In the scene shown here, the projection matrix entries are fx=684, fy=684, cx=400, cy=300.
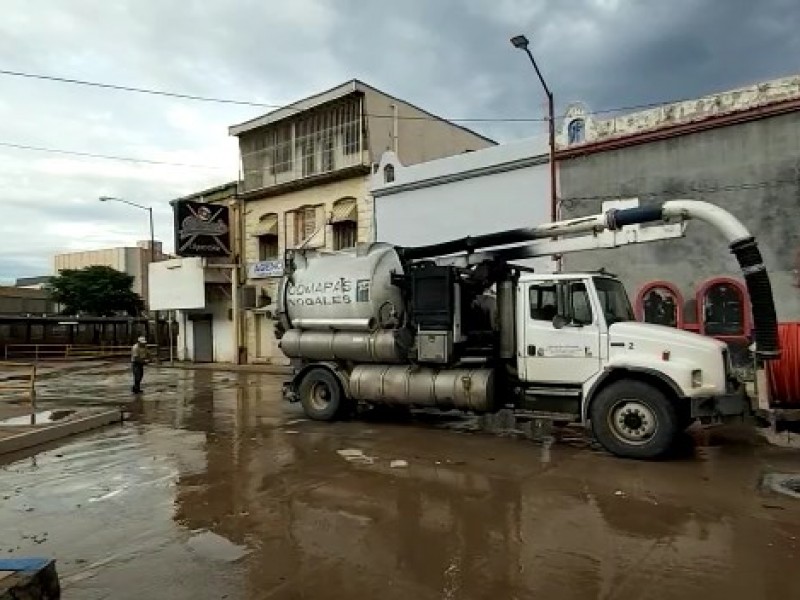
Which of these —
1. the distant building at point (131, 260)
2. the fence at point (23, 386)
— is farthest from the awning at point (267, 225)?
the distant building at point (131, 260)

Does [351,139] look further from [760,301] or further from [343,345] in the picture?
[760,301]

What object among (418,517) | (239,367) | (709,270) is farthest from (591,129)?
(239,367)

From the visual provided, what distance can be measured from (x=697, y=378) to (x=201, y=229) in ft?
87.3

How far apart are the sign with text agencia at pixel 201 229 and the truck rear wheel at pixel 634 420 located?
2538cm

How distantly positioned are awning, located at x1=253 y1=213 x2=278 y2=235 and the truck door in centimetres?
2227

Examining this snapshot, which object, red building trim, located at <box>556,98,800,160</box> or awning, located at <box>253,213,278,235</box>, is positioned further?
awning, located at <box>253,213,278,235</box>

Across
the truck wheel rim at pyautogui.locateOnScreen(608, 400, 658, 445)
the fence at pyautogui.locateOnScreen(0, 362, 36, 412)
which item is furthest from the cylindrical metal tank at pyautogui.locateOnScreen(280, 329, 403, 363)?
the fence at pyautogui.locateOnScreen(0, 362, 36, 412)

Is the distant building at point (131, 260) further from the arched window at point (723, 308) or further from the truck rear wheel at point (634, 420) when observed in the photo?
the truck rear wheel at point (634, 420)

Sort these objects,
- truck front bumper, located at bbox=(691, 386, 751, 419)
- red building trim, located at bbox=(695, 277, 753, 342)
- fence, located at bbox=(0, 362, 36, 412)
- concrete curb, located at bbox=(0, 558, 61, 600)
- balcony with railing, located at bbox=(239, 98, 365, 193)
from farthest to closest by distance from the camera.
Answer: balcony with railing, located at bbox=(239, 98, 365, 193), red building trim, located at bbox=(695, 277, 753, 342), fence, located at bbox=(0, 362, 36, 412), truck front bumper, located at bbox=(691, 386, 751, 419), concrete curb, located at bbox=(0, 558, 61, 600)

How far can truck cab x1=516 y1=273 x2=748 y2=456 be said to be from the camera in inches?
348

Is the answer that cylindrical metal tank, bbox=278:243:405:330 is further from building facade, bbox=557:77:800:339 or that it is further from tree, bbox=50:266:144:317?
tree, bbox=50:266:144:317

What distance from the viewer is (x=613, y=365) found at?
9273 mm

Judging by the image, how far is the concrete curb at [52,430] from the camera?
10164 millimetres

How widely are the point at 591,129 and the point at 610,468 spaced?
40.7 ft
